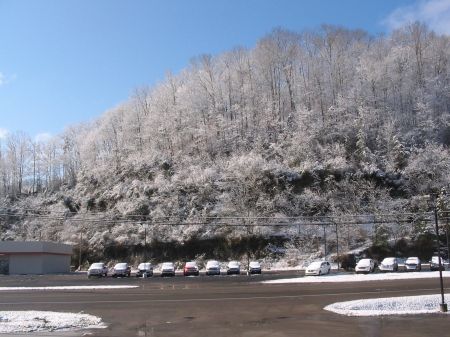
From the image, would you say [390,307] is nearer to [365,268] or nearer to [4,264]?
[365,268]

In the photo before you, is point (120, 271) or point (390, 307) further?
point (120, 271)

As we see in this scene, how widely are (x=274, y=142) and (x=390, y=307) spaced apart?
60.5 meters

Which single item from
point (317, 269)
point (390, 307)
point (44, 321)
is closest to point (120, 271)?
point (317, 269)

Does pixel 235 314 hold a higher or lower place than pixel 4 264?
higher

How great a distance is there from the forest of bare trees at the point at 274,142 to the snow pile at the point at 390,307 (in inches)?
1663

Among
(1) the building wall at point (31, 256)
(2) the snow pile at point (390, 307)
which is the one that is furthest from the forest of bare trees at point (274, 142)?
(2) the snow pile at point (390, 307)

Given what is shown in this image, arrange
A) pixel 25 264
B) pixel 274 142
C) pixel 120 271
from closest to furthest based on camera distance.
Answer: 1. pixel 120 271
2. pixel 25 264
3. pixel 274 142

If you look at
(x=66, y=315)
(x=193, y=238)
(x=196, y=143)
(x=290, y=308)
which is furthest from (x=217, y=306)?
(x=196, y=143)

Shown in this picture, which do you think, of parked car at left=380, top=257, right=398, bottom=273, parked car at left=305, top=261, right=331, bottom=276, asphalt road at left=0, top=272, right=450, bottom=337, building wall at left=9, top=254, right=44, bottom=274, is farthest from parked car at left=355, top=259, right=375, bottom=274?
Answer: building wall at left=9, top=254, right=44, bottom=274

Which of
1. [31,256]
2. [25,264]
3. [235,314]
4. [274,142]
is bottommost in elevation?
[25,264]

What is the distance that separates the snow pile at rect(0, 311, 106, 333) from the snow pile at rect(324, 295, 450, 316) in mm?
9295

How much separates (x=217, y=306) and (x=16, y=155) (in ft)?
320

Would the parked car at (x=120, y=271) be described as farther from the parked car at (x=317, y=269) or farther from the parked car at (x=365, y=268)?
the parked car at (x=365, y=268)

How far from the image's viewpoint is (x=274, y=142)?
248 feet
